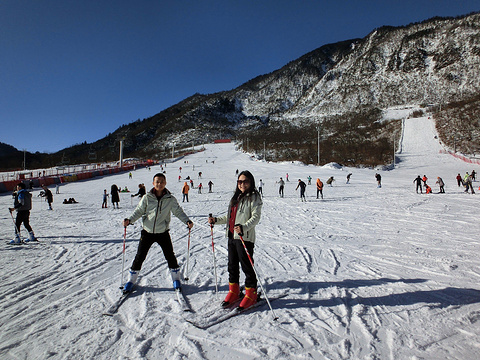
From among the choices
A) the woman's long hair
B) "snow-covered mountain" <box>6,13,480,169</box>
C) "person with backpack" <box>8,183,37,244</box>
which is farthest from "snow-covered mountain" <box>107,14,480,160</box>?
the woman's long hair

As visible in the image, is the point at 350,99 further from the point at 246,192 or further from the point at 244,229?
the point at 244,229

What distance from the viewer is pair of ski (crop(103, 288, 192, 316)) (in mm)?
2922

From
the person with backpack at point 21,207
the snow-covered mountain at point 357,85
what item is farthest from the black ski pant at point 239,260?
the snow-covered mountain at point 357,85

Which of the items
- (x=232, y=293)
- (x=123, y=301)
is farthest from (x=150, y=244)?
(x=232, y=293)

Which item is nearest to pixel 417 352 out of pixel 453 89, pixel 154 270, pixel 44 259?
pixel 154 270

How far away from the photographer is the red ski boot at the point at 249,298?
2876 mm

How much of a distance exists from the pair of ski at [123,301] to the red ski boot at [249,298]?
2.20 ft

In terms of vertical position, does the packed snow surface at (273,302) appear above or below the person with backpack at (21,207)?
below

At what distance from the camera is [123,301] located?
3.16 meters

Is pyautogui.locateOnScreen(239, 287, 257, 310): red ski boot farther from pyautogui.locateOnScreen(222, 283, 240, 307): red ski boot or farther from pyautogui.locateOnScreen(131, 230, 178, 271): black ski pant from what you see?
pyautogui.locateOnScreen(131, 230, 178, 271): black ski pant

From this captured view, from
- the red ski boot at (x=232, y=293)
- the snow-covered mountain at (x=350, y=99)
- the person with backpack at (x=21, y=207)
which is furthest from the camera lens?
the snow-covered mountain at (x=350, y=99)

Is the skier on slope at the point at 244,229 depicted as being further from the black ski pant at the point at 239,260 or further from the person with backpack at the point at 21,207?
the person with backpack at the point at 21,207

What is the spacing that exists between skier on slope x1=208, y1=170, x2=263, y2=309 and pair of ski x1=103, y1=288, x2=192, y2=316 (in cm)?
49

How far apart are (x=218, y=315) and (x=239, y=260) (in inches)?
26.0
